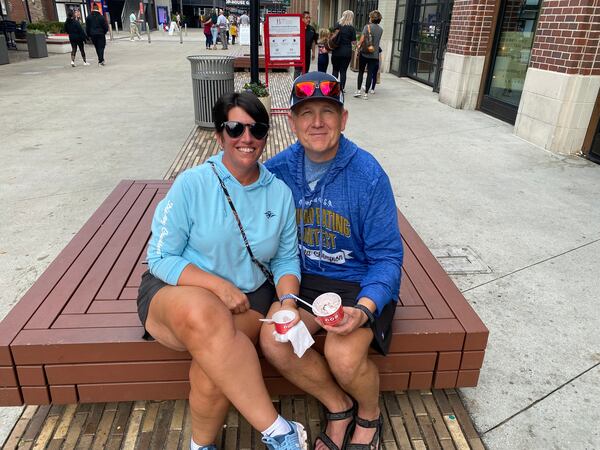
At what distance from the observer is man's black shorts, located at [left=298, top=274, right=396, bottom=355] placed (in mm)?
2141

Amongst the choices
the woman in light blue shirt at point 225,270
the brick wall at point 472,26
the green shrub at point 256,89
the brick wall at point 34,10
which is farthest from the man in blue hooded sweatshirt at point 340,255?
the brick wall at point 34,10

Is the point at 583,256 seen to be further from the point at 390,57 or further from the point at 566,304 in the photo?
the point at 390,57

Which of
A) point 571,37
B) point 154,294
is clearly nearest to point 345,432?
point 154,294

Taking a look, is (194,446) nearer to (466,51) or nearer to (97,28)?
(466,51)

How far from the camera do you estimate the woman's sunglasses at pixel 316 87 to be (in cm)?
214

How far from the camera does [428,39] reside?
13.0 meters

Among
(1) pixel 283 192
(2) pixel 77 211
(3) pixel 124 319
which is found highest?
(1) pixel 283 192

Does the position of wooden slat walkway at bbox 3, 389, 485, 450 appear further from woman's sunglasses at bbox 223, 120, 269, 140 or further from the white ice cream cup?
woman's sunglasses at bbox 223, 120, 269, 140

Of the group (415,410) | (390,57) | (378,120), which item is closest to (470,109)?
(378,120)

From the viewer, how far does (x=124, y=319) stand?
2346 millimetres

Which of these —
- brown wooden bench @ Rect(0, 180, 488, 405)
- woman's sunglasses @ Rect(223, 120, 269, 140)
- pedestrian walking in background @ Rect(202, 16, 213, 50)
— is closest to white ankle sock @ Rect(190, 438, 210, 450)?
brown wooden bench @ Rect(0, 180, 488, 405)

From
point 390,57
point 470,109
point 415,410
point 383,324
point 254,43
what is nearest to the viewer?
point 383,324

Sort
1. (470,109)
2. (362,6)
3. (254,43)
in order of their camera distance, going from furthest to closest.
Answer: (362,6), (470,109), (254,43)

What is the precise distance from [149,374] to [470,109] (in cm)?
951
